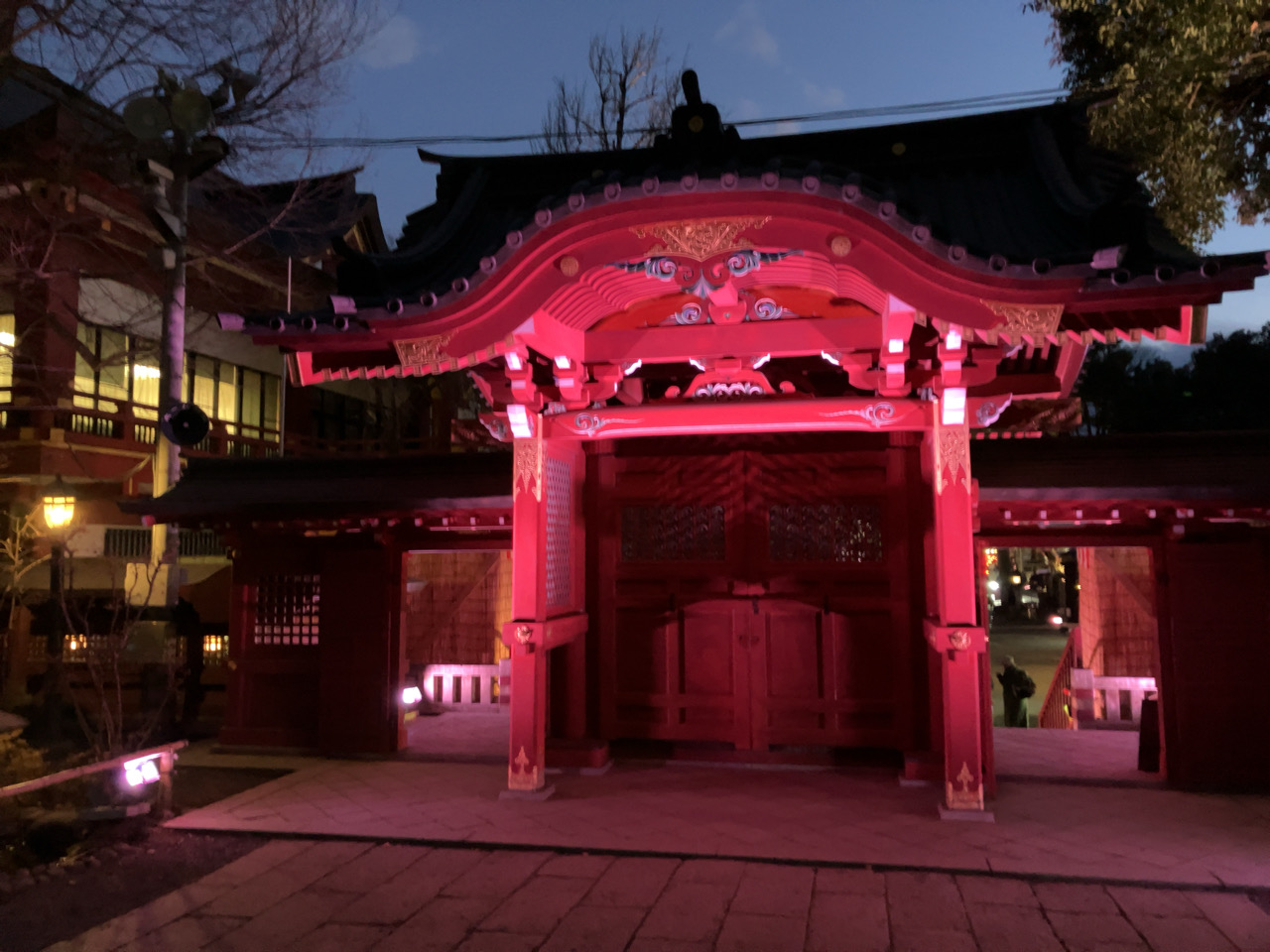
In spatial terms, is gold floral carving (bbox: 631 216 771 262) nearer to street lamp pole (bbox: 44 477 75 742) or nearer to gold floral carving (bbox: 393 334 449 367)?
gold floral carving (bbox: 393 334 449 367)

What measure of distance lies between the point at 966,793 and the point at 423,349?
533 cm

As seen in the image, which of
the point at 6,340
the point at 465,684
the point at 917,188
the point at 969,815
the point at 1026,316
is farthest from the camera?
the point at 6,340

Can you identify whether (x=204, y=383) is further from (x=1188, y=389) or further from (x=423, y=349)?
(x=1188, y=389)

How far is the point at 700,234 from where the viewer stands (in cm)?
588

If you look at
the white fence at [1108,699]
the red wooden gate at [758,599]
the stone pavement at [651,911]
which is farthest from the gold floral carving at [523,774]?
the white fence at [1108,699]

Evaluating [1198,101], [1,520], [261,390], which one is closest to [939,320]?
[1198,101]

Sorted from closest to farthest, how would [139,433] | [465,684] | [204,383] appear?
[465,684] < [139,433] < [204,383]

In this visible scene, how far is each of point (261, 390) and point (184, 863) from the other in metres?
19.7

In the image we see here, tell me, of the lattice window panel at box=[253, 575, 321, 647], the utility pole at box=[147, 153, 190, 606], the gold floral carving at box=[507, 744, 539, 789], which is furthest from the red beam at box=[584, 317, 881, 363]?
the utility pole at box=[147, 153, 190, 606]

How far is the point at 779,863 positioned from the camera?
5344 millimetres

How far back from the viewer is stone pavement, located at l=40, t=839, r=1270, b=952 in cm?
425

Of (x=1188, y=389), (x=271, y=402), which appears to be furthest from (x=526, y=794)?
(x=1188, y=389)

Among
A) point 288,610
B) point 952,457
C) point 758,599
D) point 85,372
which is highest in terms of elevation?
point 85,372

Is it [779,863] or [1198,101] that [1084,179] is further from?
[779,863]
